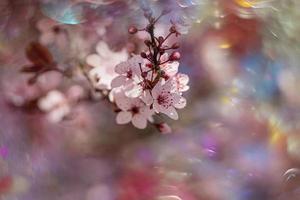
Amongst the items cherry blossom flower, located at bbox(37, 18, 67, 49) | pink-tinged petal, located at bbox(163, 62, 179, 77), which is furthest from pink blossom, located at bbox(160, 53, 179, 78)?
cherry blossom flower, located at bbox(37, 18, 67, 49)

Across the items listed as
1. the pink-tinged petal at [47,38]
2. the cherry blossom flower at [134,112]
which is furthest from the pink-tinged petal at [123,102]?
the pink-tinged petal at [47,38]

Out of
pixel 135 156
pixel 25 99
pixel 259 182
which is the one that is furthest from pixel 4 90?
pixel 259 182

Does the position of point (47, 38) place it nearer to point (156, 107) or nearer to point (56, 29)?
point (56, 29)

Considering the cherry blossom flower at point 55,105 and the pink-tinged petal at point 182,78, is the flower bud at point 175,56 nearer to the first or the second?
the pink-tinged petal at point 182,78

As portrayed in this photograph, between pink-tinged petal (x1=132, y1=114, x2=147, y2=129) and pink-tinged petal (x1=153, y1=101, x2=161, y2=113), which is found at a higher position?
pink-tinged petal (x1=153, y1=101, x2=161, y2=113)

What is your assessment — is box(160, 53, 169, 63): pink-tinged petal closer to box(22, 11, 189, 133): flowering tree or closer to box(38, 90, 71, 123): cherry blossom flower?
box(22, 11, 189, 133): flowering tree

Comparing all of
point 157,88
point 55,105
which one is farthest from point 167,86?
point 55,105
